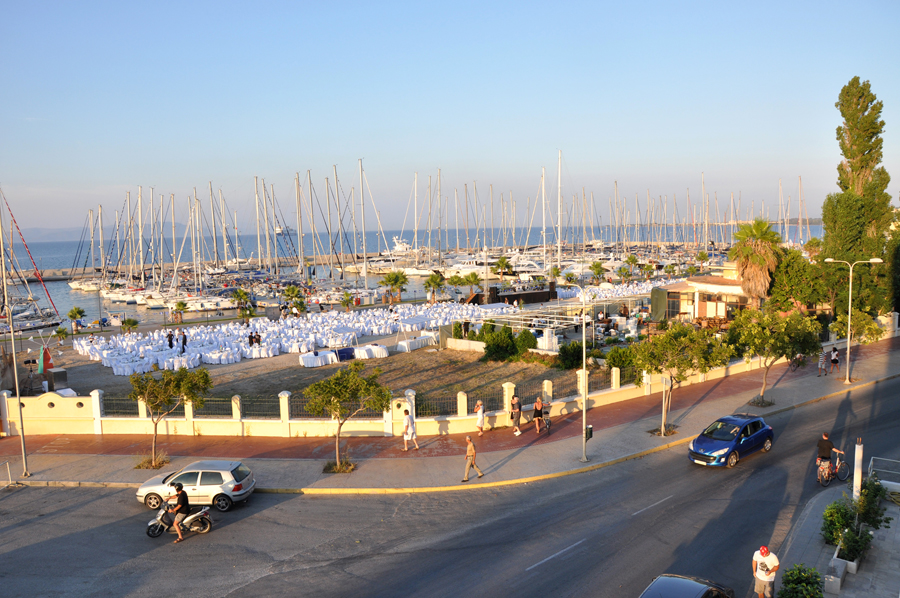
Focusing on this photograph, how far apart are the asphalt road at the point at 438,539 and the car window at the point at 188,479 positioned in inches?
42.2

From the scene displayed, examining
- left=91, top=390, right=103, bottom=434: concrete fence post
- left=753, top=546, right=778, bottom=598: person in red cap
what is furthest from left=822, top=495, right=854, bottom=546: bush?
left=91, top=390, right=103, bottom=434: concrete fence post

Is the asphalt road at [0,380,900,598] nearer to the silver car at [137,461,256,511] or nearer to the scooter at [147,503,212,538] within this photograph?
the scooter at [147,503,212,538]

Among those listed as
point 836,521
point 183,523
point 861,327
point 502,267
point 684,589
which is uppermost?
point 502,267

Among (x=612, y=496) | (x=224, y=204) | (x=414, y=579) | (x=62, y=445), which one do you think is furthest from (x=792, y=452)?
(x=224, y=204)

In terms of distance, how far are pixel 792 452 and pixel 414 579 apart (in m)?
12.8

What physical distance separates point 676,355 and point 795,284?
68.2ft

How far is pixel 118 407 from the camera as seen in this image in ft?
69.7

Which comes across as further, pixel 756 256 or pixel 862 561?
pixel 756 256

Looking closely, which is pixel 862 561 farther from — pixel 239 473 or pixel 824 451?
pixel 239 473

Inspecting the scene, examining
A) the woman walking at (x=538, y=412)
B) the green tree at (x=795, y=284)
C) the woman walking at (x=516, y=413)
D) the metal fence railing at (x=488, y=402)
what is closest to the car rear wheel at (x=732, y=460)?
the woman walking at (x=538, y=412)

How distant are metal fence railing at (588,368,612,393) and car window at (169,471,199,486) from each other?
A: 49.0 feet

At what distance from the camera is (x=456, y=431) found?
66.4ft

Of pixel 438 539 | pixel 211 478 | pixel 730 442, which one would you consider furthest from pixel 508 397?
pixel 211 478

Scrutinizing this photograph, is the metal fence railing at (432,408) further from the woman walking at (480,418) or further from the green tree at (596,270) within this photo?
the green tree at (596,270)
